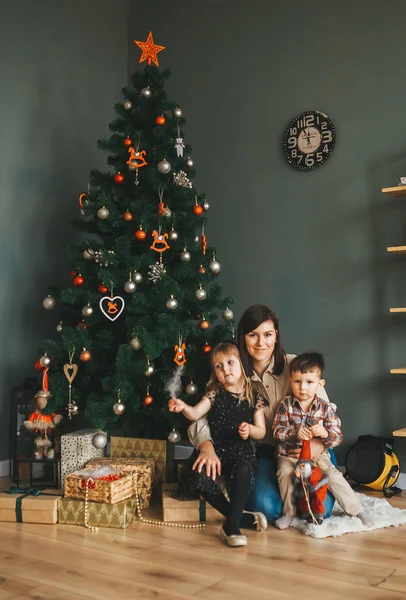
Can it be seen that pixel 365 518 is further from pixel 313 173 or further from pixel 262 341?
pixel 313 173

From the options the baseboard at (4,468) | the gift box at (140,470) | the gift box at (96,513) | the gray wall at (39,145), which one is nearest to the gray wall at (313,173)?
the gray wall at (39,145)

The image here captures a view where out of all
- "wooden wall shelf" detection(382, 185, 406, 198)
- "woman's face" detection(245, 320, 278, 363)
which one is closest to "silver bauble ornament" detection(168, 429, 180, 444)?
"woman's face" detection(245, 320, 278, 363)

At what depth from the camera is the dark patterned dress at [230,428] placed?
2639 millimetres

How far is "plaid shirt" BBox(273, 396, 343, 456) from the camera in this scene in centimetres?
273

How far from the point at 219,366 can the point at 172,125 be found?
1.38m

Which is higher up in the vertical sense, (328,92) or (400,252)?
(328,92)

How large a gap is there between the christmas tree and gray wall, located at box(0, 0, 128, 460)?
513 millimetres

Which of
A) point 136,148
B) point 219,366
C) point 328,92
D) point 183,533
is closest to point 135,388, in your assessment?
point 219,366

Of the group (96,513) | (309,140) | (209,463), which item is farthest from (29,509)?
(309,140)

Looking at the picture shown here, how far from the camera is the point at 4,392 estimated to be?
3.71m

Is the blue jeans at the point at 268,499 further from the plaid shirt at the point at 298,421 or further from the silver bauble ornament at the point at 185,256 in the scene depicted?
the silver bauble ornament at the point at 185,256

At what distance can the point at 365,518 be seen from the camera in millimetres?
2629

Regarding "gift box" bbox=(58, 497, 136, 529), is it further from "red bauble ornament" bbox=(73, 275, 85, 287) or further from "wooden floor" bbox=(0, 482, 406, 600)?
"red bauble ornament" bbox=(73, 275, 85, 287)

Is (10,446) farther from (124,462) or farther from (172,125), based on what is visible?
(172,125)
